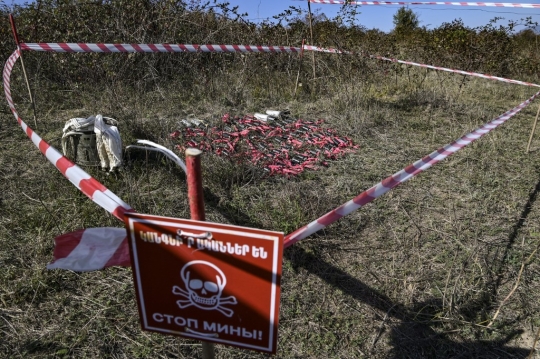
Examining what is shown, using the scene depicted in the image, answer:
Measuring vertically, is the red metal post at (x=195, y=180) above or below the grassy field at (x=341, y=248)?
above

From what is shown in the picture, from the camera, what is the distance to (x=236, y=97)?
6.38 meters

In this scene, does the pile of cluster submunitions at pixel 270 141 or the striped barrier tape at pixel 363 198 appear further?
the pile of cluster submunitions at pixel 270 141

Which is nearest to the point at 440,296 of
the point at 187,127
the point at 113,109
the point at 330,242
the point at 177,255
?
the point at 330,242

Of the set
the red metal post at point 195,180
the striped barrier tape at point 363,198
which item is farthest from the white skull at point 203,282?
the striped barrier tape at point 363,198

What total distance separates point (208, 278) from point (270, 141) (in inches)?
144

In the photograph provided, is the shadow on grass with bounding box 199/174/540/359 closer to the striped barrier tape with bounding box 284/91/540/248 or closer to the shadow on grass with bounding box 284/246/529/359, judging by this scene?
the shadow on grass with bounding box 284/246/529/359

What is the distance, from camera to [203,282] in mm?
1349

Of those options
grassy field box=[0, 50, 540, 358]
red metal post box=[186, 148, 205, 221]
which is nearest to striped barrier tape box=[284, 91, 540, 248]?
red metal post box=[186, 148, 205, 221]

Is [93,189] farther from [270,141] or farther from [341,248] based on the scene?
[270,141]

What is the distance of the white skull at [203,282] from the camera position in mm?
1329

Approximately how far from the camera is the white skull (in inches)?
52.3

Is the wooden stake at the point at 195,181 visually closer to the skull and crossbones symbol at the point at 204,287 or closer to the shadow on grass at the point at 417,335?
the skull and crossbones symbol at the point at 204,287

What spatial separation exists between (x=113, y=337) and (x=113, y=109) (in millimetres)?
3887

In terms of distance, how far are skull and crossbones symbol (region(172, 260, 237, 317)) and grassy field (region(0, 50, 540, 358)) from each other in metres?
0.83
